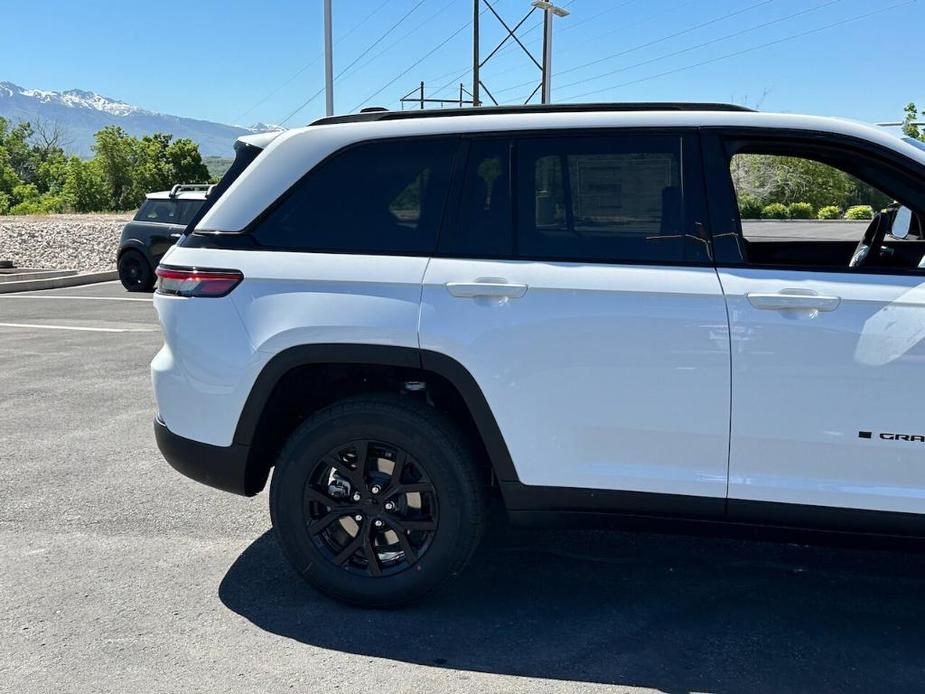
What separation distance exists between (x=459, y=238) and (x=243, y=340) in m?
0.91

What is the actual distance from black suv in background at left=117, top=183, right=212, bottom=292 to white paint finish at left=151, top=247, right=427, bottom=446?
12767 millimetres

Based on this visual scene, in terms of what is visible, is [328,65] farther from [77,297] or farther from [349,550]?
[349,550]

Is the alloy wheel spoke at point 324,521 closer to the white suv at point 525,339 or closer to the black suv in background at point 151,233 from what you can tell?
the white suv at point 525,339

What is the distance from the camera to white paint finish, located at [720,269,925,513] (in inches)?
114

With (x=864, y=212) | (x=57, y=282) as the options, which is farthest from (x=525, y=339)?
(x=57, y=282)

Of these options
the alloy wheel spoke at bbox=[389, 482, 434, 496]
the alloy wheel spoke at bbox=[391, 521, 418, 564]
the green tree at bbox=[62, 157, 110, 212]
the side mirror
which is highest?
the green tree at bbox=[62, 157, 110, 212]

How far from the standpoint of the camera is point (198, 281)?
3395mm

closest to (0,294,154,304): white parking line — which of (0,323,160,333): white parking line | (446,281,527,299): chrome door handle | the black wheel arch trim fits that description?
→ (0,323,160,333): white parking line

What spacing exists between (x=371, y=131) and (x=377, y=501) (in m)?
1.44

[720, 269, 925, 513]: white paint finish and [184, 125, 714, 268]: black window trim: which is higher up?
[184, 125, 714, 268]: black window trim

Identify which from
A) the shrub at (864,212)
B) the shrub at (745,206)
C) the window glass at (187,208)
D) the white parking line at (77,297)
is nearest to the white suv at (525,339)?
the shrub at (745,206)

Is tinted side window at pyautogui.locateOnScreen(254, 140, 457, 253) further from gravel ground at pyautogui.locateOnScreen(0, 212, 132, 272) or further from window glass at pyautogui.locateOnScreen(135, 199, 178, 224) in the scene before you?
gravel ground at pyautogui.locateOnScreen(0, 212, 132, 272)

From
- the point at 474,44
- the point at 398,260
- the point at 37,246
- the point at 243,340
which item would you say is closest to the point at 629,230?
the point at 398,260

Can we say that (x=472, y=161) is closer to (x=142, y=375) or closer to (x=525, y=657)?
(x=525, y=657)
